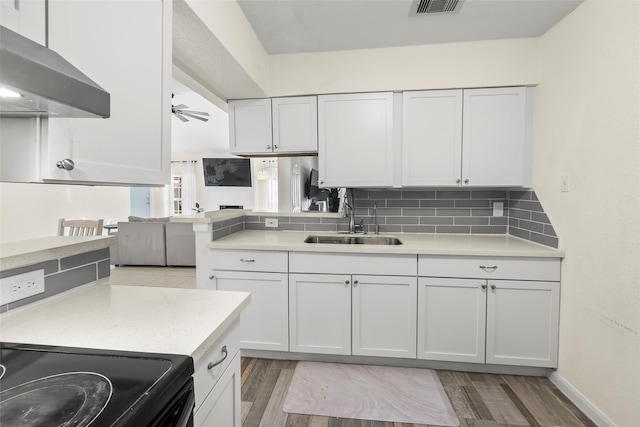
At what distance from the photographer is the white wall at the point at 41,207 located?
14.5ft

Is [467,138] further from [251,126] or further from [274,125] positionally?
[251,126]

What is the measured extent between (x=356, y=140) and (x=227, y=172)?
628cm

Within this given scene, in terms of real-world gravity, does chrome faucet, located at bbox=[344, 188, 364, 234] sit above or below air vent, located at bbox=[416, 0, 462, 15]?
below

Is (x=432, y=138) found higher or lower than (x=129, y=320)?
higher

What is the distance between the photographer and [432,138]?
2527 mm

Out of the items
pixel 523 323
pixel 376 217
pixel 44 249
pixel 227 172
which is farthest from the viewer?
pixel 227 172

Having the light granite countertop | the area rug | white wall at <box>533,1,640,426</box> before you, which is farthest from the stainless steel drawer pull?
white wall at <box>533,1,640,426</box>

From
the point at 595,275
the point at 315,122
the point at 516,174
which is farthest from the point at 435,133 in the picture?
the point at 595,275

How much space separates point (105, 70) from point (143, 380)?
0.86 meters

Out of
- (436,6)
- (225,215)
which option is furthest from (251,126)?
(436,6)

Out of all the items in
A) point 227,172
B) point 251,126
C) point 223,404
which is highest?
point 227,172

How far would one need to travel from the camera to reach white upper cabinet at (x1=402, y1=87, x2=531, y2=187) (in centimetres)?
245

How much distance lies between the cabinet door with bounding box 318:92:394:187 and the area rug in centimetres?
138

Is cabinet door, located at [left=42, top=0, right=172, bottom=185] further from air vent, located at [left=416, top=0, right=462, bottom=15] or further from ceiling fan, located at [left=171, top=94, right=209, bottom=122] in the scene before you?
ceiling fan, located at [left=171, top=94, right=209, bottom=122]
